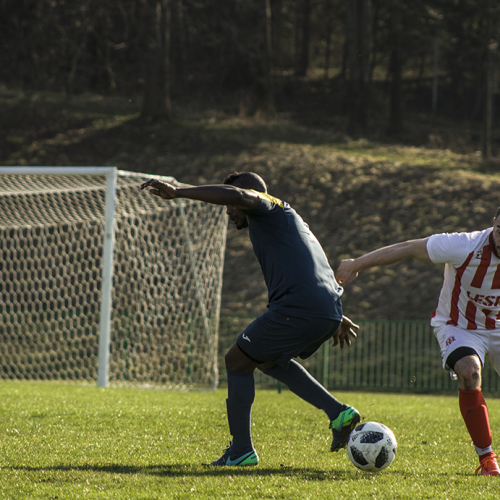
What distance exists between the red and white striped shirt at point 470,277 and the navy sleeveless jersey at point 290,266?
803 millimetres

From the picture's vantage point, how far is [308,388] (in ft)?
16.1

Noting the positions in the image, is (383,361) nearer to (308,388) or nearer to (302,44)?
(308,388)

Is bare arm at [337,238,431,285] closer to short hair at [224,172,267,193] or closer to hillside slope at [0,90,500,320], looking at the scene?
short hair at [224,172,267,193]

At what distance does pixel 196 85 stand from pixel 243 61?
426 cm

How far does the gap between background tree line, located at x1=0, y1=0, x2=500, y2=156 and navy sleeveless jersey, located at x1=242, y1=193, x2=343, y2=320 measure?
55.7ft

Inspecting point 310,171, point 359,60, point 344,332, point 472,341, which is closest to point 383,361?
point 310,171

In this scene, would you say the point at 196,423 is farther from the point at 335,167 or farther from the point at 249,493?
the point at 335,167

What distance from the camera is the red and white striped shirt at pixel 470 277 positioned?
4566mm

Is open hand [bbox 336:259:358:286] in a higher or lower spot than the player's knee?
higher

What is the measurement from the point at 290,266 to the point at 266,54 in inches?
1002

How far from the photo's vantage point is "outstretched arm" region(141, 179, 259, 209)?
13.0 feet

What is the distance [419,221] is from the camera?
20.0 metres

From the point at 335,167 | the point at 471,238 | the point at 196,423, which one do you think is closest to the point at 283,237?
the point at 471,238

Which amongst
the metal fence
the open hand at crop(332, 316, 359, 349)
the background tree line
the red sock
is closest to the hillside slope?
the background tree line
